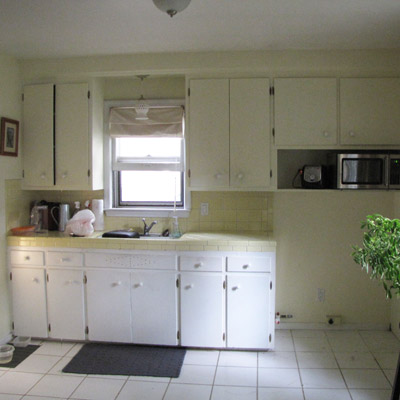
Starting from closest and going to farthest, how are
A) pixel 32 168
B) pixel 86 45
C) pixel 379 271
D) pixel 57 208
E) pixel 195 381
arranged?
1. pixel 379 271
2. pixel 195 381
3. pixel 86 45
4. pixel 32 168
5. pixel 57 208

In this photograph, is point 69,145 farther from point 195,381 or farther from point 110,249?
point 195,381

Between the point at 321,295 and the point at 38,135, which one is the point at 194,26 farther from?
the point at 321,295

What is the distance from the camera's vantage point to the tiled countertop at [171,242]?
3160mm

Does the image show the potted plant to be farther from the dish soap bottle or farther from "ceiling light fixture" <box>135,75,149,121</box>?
"ceiling light fixture" <box>135,75,149,121</box>

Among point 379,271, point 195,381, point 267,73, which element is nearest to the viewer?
point 379,271

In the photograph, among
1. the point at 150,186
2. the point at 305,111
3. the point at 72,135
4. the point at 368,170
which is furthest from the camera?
the point at 150,186

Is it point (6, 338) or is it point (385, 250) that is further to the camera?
point (6, 338)

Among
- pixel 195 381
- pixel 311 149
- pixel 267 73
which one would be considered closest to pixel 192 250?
pixel 195 381

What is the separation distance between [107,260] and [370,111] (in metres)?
2.43

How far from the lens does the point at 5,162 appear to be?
3334mm

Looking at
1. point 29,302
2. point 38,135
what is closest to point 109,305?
point 29,302

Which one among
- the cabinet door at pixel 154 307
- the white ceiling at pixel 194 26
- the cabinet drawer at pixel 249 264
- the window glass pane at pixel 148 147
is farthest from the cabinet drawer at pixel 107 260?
the white ceiling at pixel 194 26

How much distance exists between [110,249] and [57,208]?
83 cm

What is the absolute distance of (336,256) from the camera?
3.59 m
